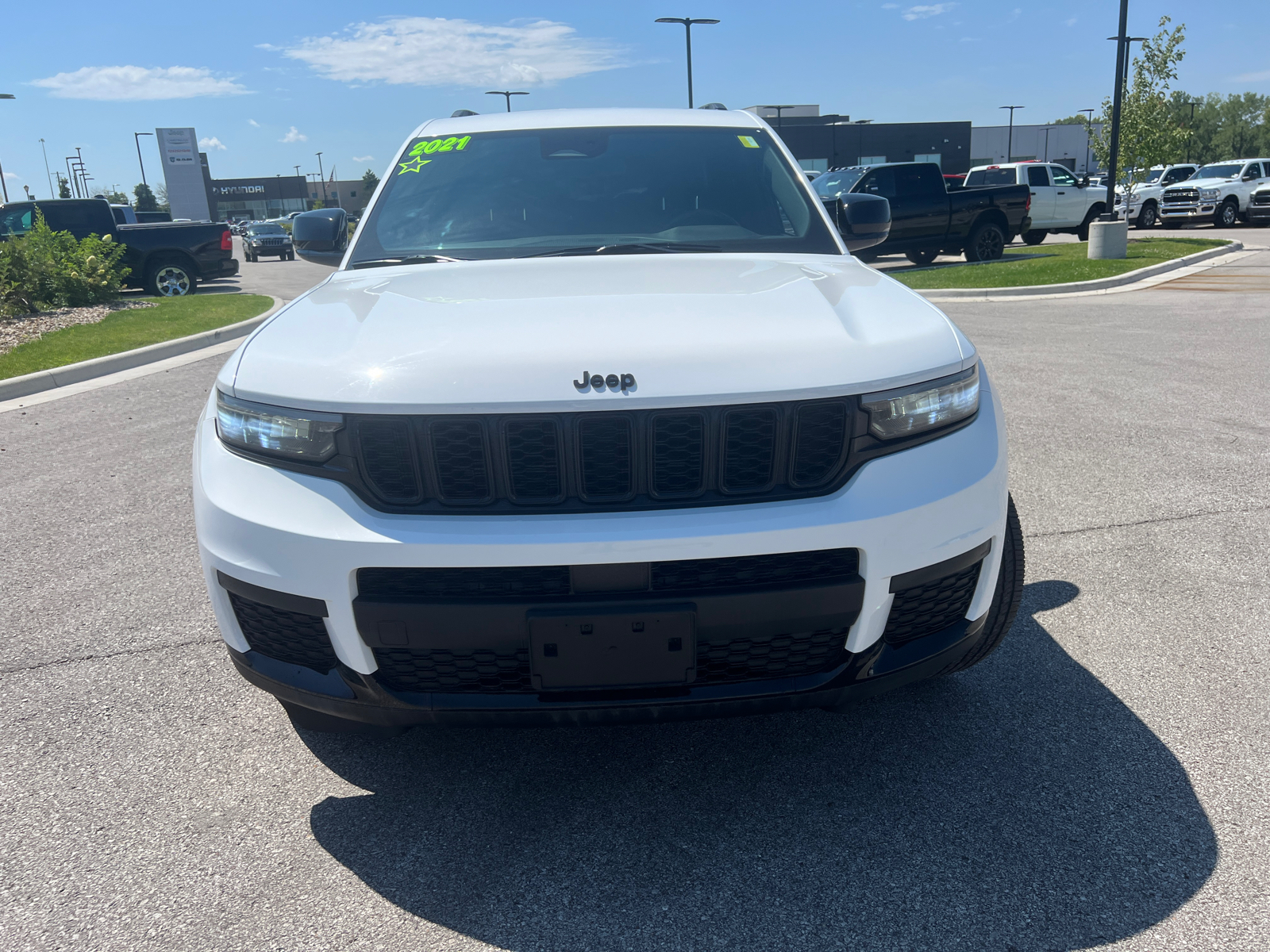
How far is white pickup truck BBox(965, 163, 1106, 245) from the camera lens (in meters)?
24.4

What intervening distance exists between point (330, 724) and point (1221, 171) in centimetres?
3569

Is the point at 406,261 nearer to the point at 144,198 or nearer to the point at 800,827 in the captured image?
the point at 800,827

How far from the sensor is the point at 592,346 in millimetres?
2113

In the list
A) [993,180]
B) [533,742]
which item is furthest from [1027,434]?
[993,180]

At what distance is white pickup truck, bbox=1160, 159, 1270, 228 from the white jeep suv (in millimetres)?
32433

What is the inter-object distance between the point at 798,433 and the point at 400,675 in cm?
101

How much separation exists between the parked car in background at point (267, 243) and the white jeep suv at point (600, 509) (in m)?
39.4

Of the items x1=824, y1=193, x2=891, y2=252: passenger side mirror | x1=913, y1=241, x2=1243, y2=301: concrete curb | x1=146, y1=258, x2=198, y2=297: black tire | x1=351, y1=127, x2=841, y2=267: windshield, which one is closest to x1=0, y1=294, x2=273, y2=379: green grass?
x1=146, y1=258, x2=198, y2=297: black tire

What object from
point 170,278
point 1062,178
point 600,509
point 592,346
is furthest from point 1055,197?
point 600,509

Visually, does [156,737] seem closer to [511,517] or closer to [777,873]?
[511,517]

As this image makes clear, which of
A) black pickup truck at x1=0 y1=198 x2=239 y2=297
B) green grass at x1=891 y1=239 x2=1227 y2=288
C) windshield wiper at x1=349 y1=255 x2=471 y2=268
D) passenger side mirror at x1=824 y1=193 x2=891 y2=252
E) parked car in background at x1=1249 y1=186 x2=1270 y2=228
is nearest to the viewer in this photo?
windshield wiper at x1=349 y1=255 x2=471 y2=268

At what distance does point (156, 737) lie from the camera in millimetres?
2912

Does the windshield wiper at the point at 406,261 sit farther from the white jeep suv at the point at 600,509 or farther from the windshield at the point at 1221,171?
the windshield at the point at 1221,171

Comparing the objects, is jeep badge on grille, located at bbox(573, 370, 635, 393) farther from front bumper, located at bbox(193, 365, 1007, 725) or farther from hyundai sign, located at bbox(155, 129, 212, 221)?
hyundai sign, located at bbox(155, 129, 212, 221)
